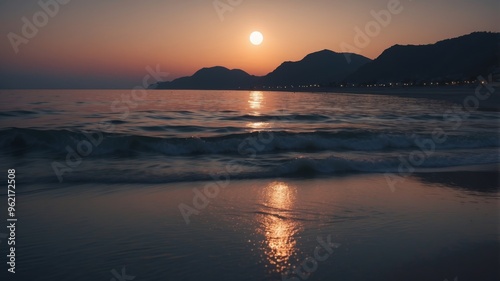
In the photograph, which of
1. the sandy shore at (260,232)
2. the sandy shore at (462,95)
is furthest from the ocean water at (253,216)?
the sandy shore at (462,95)

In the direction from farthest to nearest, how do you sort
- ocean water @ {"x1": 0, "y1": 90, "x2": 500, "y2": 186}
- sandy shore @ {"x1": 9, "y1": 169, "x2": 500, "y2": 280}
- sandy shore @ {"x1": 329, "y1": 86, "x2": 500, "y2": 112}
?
sandy shore @ {"x1": 329, "y1": 86, "x2": 500, "y2": 112} → ocean water @ {"x1": 0, "y1": 90, "x2": 500, "y2": 186} → sandy shore @ {"x1": 9, "y1": 169, "x2": 500, "y2": 280}

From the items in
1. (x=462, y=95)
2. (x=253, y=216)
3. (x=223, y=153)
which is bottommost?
(x=462, y=95)

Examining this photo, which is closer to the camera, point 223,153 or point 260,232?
point 260,232

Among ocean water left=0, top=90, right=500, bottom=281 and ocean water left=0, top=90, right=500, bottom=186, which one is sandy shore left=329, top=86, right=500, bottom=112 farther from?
ocean water left=0, top=90, right=500, bottom=281

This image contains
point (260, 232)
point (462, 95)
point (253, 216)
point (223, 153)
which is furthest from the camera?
point (462, 95)

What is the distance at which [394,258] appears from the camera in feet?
16.0

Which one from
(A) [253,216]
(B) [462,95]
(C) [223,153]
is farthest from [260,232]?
(B) [462,95]

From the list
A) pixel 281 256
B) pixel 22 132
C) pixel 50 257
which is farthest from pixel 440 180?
pixel 22 132

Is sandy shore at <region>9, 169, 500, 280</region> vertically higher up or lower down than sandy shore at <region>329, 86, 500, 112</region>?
higher up

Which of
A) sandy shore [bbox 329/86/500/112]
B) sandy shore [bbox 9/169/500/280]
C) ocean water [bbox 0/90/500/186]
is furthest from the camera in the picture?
sandy shore [bbox 329/86/500/112]

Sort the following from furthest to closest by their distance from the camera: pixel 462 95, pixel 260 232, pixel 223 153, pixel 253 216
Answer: pixel 462 95 < pixel 223 153 < pixel 253 216 < pixel 260 232

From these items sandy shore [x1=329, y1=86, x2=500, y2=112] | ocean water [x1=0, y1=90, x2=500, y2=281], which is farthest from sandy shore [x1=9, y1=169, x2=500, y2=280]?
sandy shore [x1=329, y1=86, x2=500, y2=112]

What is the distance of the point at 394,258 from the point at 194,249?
258 centimetres

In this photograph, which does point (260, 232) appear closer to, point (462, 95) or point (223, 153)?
point (223, 153)
